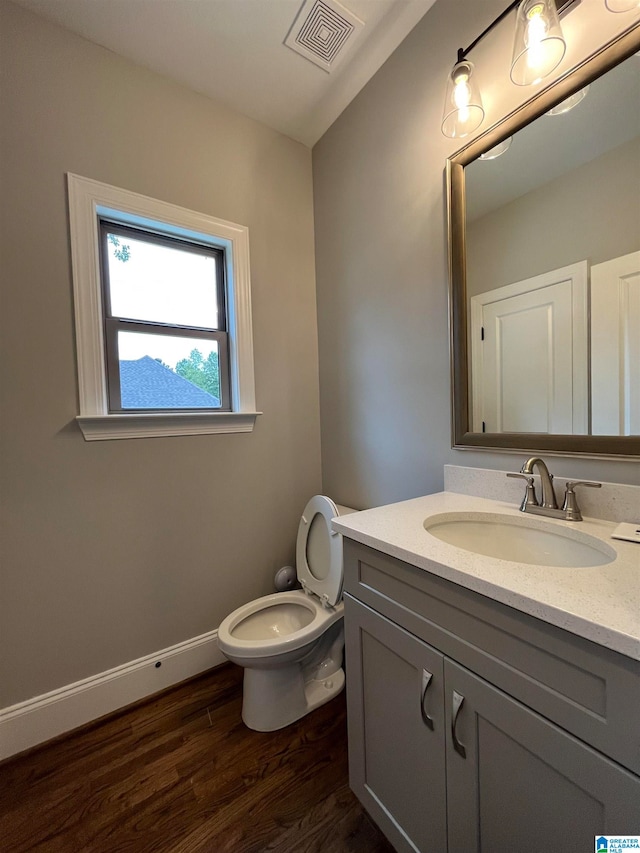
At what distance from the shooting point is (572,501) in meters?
0.92

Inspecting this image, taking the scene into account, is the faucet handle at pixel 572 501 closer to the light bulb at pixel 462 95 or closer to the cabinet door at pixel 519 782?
the cabinet door at pixel 519 782

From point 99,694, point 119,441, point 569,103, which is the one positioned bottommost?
point 99,694

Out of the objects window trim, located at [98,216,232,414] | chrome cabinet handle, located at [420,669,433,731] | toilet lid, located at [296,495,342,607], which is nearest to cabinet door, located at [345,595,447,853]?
chrome cabinet handle, located at [420,669,433,731]

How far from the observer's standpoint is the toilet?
126cm

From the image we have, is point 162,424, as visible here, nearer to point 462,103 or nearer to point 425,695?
point 425,695

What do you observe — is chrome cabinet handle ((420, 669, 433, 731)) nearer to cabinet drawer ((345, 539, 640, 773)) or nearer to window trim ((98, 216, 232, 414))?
cabinet drawer ((345, 539, 640, 773))

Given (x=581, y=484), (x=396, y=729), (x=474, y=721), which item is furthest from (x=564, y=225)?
(x=396, y=729)

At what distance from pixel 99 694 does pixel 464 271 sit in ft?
7.17

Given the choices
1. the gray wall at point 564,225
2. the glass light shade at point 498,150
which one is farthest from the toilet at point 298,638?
the glass light shade at point 498,150

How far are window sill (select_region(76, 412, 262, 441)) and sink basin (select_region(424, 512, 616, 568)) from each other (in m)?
1.08

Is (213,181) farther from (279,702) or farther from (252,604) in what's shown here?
(279,702)

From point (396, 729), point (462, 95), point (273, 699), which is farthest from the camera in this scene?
point (273, 699)

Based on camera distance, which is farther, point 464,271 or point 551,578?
point 464,271

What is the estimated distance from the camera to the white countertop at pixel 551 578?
486mm
